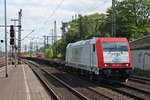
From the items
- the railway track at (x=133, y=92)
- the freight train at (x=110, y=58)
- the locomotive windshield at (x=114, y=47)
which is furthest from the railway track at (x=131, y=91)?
the locomotive windshield at (x=114, y=47)

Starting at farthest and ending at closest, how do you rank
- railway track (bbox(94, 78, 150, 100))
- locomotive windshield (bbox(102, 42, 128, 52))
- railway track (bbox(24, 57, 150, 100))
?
locomotive windshield (bbox(102, 42, 128, 52)), railway track (bbox(94, 78, 150, 100)), railway track (bbox(24, 57, 150, 100))

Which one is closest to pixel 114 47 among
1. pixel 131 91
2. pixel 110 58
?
pixel 110 58

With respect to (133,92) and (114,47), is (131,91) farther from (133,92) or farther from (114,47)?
(114,47)

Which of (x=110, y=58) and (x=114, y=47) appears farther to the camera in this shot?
(x=114, y=47)

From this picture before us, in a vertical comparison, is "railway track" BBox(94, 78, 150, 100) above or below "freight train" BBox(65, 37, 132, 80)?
below

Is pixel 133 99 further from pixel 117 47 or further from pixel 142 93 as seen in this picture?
pixel 117 47

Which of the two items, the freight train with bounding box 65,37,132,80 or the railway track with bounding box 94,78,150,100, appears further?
the freight train with bounding box 65,37,132,80

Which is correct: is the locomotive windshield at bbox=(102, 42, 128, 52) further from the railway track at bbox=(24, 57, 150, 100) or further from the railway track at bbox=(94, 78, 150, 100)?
the railway track at bbox=(24, 57, 150, 100)

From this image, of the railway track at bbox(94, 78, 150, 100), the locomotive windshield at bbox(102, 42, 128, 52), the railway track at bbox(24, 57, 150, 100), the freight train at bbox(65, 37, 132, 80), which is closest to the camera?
the railway track at bbox(24, 57, 150, 100)

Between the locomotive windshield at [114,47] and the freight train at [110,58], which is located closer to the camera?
the freight train at [110,58]

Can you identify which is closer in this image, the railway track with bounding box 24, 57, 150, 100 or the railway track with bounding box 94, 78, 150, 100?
the railway track with bounding box 24, 57, 150, 100

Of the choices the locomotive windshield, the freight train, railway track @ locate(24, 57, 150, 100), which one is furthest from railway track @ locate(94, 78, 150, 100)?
the locomotive windshield

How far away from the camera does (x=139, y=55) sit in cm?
4269

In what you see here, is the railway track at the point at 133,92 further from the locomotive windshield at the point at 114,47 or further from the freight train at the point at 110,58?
Answer: the locomotive windshield at the point at 114,47
